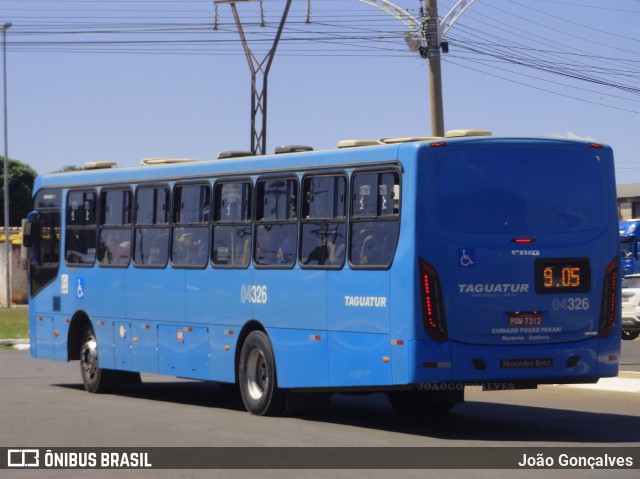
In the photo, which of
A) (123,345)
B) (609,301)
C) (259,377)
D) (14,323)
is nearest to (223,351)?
(259,377)

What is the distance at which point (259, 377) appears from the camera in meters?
16.2

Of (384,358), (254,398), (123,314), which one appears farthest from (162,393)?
(384,358)

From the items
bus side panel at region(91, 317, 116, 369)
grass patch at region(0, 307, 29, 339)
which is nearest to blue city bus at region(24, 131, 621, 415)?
bus side panel at region(91, 317, 116, 369)

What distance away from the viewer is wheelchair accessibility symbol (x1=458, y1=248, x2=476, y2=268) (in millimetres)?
13555

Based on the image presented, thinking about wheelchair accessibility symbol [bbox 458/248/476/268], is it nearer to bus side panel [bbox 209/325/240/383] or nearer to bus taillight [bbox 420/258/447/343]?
bus taillight [bbox 420/258/447/343]

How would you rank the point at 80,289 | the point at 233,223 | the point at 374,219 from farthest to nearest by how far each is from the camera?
1. the point at 80,289
2. the point at 233,223
3. the point at 374,219

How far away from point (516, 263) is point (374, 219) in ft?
5.12

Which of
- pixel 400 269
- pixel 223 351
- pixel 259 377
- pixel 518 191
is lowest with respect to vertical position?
pixel 259 377

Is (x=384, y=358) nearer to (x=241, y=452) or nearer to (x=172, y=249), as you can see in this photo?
(x=241, y=452)

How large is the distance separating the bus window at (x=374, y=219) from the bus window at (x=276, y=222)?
128 centimetres

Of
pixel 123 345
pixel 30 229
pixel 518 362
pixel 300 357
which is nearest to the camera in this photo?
Result: pixel 518 362

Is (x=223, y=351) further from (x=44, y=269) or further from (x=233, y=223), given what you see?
(x=44, y=269)

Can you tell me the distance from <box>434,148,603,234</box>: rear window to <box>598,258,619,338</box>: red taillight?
539 millimetres

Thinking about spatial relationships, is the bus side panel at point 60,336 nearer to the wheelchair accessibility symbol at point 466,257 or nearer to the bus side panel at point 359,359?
the bus side panel at point 359,359
